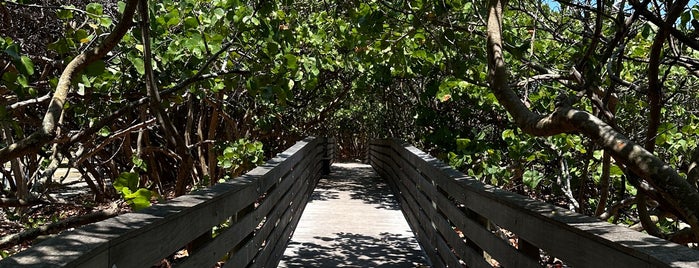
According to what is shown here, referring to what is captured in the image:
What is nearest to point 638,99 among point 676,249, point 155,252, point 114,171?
point 676,249

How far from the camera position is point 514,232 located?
3.08 metres

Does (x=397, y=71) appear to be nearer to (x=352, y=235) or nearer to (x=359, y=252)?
(x=352, y=235)

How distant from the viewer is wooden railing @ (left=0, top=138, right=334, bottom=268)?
1737mm

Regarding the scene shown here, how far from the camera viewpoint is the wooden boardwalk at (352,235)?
6.04m

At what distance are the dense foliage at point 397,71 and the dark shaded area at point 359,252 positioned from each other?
1.17m

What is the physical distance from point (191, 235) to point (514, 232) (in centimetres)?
156

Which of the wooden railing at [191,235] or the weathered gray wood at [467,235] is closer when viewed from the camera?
the wooden railing at [191,235]

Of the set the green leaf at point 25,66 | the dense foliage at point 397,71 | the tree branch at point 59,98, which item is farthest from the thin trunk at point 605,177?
the green leaf at point 25,66

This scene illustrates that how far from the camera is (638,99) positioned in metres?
5.86

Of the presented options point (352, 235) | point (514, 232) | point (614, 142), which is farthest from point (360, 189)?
point (614, 142)

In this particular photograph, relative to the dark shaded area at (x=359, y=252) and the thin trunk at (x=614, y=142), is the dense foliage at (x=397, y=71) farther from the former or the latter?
the dark shaded area at (x=359, y=252)

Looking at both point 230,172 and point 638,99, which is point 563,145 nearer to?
point 638,99

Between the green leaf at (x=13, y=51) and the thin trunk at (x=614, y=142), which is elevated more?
the green leaf at (x=13, y=51)

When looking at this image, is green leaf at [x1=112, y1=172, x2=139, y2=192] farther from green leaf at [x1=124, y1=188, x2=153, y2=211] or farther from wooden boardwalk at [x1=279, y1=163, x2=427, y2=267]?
wooden boardwalk at [x1=279, y1=163, x2=427, y2=267]
